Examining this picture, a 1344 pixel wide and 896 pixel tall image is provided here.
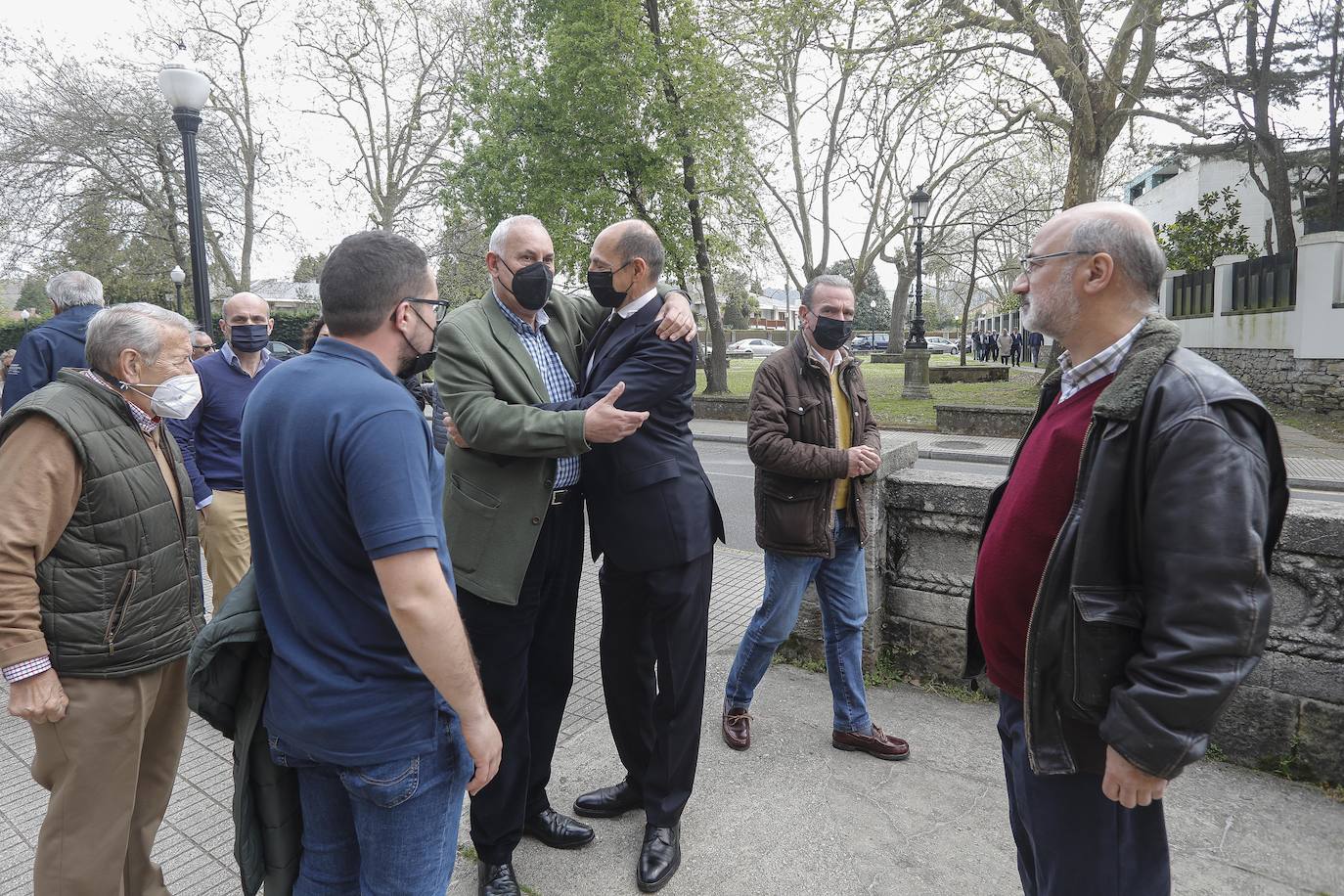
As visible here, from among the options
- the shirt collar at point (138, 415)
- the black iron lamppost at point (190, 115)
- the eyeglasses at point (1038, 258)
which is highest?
the black iron lamppost at point (190, 115)

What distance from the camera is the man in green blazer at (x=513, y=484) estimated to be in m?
2.38

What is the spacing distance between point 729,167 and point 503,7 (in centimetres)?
637

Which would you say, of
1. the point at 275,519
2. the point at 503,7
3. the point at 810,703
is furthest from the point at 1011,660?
the point at 503,7

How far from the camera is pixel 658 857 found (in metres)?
2.68

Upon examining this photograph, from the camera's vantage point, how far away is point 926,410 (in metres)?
17.7

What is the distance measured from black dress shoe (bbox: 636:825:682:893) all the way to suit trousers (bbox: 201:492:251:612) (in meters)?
2.78

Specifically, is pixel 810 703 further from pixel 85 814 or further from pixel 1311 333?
pixel 1311 333

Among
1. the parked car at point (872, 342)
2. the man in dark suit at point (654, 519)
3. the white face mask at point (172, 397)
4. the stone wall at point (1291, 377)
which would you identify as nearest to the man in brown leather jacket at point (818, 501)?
the man in dark suit at point (654, 519)

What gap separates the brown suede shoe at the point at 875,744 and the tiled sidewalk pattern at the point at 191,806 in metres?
1.23

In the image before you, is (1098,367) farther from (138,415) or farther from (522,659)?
(138,415)

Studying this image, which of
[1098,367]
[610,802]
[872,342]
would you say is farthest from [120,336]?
[872,342]

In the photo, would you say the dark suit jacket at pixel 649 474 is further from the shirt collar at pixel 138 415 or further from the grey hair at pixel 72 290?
the grey hair at pixel 72 290

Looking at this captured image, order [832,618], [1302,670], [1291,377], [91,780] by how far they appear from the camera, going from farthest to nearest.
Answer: [1291,377]
[832,618]
[1302,670]
[91,780]

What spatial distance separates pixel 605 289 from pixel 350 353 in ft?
4.10
